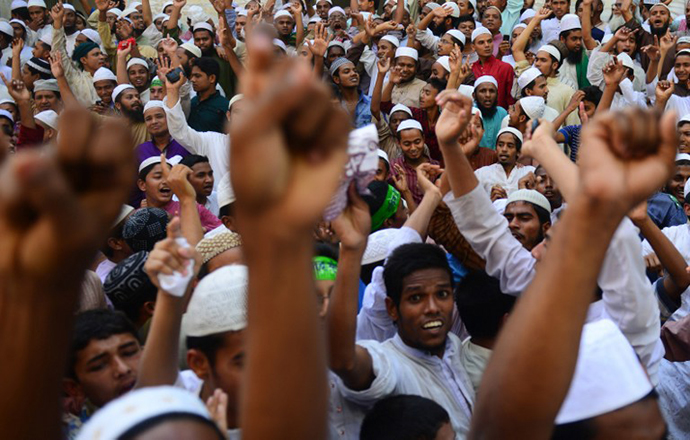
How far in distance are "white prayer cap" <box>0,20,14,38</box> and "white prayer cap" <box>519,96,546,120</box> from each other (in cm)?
598

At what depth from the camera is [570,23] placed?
8.41 metres

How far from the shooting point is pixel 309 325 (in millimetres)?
937

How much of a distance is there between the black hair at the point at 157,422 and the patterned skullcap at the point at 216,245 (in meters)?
1.76

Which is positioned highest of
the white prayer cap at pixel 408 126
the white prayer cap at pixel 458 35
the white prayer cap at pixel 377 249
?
the white prayer cap at pixel 458 35

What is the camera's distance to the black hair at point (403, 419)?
7.20ft

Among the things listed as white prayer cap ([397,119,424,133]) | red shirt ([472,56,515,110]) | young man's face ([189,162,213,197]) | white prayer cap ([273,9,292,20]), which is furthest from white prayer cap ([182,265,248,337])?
white prayer cap ([273,9,292,20])

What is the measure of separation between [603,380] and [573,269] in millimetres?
484

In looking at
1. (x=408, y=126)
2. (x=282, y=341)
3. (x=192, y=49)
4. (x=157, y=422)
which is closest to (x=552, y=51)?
(x=408, y=126)

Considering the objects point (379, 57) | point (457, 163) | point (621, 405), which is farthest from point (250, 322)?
point (379, 57)

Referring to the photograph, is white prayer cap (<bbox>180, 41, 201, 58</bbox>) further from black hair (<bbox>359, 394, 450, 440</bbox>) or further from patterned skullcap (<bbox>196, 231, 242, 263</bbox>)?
black hair (<bbox>359, 394, 450, 440</bbox>)

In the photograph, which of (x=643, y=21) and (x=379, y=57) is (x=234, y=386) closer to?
(x=379, y=57)

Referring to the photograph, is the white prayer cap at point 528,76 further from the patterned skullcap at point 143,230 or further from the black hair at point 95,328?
the black hair at point 95,328

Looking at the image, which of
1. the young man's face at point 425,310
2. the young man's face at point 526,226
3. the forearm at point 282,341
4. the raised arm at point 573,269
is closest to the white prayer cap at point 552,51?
the young man's face at point 526,226

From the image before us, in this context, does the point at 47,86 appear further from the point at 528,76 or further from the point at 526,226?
the point at 526,226
